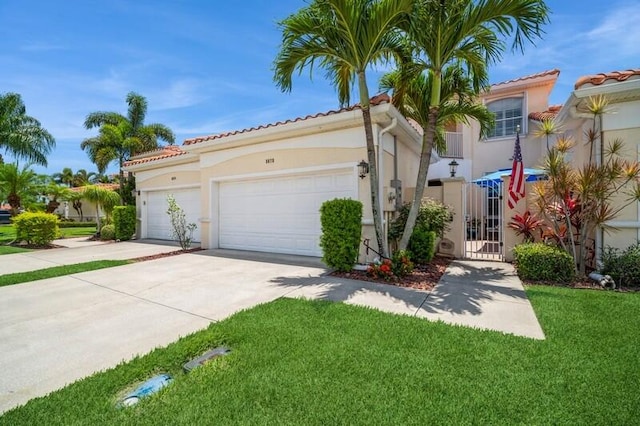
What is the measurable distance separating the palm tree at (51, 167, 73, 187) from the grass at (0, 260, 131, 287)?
167 ft

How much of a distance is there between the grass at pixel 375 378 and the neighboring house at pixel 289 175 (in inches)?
176

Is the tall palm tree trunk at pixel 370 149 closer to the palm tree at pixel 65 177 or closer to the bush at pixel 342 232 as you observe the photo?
the bush at pixel 342 232

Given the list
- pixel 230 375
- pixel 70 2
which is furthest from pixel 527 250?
pixel 70 2

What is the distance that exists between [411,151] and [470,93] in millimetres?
3177

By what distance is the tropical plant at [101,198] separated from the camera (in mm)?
15844

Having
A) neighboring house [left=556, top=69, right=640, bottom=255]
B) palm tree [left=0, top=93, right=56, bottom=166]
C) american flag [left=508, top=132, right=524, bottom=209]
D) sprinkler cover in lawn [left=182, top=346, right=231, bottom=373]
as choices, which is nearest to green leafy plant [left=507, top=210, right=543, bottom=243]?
american flag [left=508, top=132, right=524, bottom=209]

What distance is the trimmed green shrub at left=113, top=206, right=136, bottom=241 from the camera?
46.5 ft

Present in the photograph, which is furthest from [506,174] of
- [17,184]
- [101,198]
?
[17,184]

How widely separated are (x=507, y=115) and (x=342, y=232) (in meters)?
13.4

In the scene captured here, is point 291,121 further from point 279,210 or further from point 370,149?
point 370,149

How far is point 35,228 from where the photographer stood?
40.7 ft

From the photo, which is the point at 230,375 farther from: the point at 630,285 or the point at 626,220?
the point at 626,220

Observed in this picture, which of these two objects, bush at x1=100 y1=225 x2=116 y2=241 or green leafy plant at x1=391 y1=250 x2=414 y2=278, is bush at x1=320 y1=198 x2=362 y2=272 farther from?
bush at x1=100 y1=225 x2=116 y2=241

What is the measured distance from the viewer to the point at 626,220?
21.3 ft
